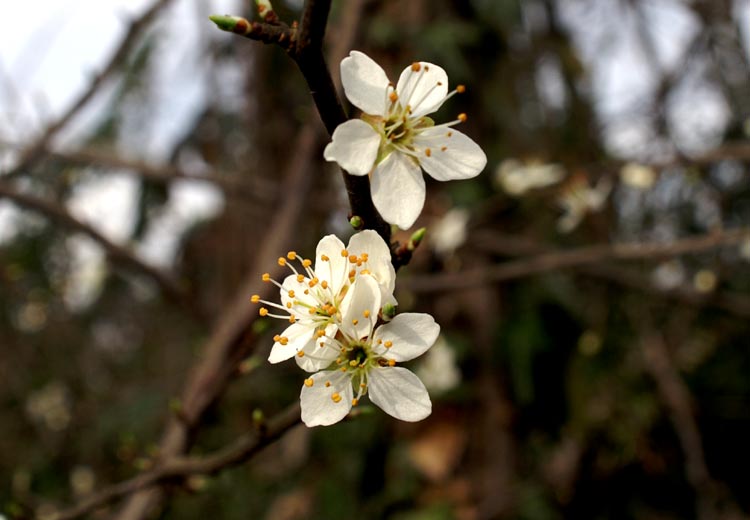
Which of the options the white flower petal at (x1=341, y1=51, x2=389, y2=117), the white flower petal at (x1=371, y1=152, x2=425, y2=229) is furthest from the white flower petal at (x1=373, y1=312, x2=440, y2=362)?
the white flower petal at (x1=341, y1=51, x2=389, y2=117)

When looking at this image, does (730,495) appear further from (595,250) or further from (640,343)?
(595,250)

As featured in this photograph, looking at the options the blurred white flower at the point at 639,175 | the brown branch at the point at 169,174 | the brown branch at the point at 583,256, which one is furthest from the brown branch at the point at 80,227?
the blurred white flower at the point at 639,175

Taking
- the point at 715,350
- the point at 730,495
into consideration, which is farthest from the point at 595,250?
the point at 730,495

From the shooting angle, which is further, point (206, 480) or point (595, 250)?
point (595, 250)

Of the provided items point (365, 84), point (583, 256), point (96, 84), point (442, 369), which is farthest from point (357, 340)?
point (442, 369)

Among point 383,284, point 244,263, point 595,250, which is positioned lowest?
point 244,263

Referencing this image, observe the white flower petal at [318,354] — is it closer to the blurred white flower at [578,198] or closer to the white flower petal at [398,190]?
the white flower petal at [398,190]

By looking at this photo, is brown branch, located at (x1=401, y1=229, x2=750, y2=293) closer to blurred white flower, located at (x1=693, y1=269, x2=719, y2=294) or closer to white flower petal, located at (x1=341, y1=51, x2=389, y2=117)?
blurred white flower, located at (x1=693, y1=269, x2=719, y2=294)
